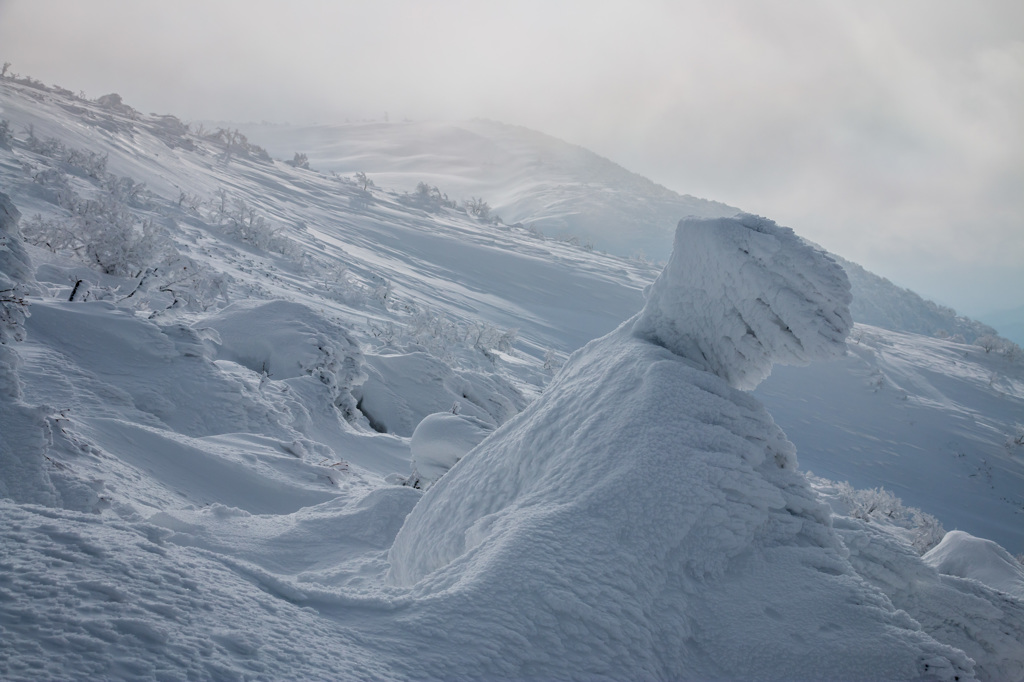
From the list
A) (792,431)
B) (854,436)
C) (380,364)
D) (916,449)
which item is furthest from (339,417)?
(916,449)

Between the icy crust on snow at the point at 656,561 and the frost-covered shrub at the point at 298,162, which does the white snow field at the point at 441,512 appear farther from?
the frost-covered shrub at the point at 298,162

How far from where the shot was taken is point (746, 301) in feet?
8.08

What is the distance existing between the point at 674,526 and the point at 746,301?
3.56 feet

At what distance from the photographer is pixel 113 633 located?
1.14 metres

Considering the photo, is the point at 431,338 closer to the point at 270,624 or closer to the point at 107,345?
the point at 107,345

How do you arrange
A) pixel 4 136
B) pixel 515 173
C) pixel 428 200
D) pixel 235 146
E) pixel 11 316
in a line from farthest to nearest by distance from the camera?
pixel 515 173, pixel 428 200, pixel 235 146, pixel 4 136, pixel 11 316

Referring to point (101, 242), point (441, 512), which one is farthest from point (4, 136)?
point (441, 512)

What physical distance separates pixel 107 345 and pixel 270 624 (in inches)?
161

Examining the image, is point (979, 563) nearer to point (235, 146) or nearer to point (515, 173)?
point (235, 146)

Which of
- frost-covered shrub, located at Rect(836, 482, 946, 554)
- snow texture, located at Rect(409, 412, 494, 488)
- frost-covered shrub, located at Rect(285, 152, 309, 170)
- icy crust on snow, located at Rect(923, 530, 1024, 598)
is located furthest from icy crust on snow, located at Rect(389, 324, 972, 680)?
frost-covered shrub, located at Rect(285, 152, 309, 170)

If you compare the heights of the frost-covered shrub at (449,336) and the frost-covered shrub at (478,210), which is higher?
the frost-covered shrub at (478,210)

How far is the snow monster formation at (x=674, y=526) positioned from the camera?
156 centimetres

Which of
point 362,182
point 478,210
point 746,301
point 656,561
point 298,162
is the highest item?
point 478,210

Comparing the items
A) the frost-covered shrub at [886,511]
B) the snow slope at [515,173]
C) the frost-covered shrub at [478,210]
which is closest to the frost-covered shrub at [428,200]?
the frost-covered shrub at [478,210]
